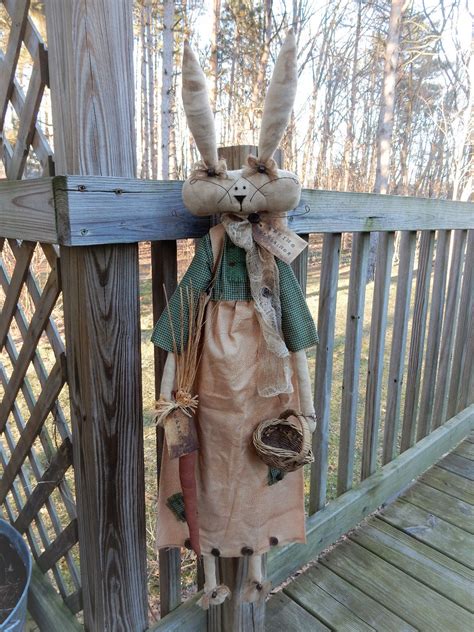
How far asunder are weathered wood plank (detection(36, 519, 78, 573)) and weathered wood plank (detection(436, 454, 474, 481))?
179 cm

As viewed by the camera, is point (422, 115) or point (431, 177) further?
point (422, 115)

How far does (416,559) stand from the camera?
1614 mm

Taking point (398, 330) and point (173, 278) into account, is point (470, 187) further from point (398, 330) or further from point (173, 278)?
point (173, 278)

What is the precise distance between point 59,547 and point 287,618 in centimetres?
75

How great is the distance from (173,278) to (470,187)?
9630 mm

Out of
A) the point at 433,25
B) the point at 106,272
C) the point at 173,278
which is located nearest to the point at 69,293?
the point at 106,272

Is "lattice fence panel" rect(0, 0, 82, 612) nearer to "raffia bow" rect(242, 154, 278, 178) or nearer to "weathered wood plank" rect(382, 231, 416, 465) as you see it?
"raffia bow" rect(242, 154, 278, 178)

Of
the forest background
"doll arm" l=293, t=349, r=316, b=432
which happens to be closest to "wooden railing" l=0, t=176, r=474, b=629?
"doll arm" l=293, t=349, r=316, b=432

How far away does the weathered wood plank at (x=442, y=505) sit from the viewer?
1807 millimetres

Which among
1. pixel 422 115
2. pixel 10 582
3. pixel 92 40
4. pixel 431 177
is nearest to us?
pixel 92 40

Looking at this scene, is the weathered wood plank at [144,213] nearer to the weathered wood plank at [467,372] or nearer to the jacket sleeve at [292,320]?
the jacket sleeve at [292,320]

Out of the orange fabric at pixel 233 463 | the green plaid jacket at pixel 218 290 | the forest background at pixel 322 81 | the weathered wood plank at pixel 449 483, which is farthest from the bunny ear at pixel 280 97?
the forest background at pixel 322 81

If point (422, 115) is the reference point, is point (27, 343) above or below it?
below

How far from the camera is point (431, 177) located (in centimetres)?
1495
